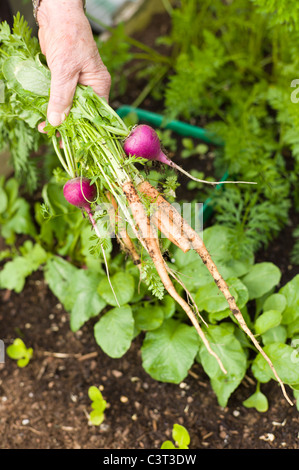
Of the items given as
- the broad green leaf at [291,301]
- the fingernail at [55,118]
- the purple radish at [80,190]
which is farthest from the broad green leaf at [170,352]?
the fingernail at [55,118]

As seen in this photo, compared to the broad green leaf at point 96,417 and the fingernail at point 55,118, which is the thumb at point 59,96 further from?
the broad green leaf at point 96,417

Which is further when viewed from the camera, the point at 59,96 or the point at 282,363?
the point at 282,363

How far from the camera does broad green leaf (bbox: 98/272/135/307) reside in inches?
49.7

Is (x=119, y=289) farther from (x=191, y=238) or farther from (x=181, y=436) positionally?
(x=181, y=436)

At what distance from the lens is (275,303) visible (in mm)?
1288

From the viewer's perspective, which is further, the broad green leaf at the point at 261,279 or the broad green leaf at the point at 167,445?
the broad green leaf at the point at 261,279

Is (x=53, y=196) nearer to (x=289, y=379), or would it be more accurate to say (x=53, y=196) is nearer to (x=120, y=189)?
(x=120, y=189)

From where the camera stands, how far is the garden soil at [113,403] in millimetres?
1276

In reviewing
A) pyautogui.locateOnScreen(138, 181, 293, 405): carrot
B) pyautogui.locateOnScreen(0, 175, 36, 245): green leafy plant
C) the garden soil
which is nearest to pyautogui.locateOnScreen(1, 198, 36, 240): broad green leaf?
pyautogui.locateOnScreen(0, 175, 36, 245): green leafy plant

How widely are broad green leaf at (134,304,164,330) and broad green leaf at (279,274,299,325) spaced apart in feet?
1.17

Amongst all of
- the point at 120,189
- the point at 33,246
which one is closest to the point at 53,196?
the point at 33,246

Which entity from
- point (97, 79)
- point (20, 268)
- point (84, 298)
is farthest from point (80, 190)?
point (20, 268)

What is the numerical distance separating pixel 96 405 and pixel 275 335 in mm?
561

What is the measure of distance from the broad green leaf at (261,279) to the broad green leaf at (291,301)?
0.14 feet
